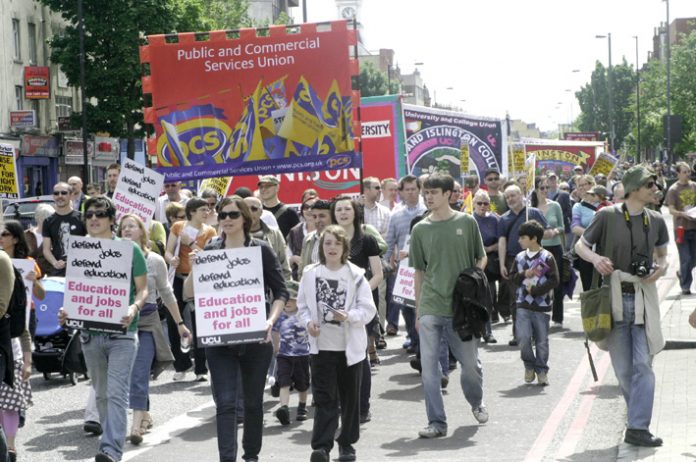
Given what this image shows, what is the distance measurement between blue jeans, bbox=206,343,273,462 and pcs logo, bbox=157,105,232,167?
8.28 metres

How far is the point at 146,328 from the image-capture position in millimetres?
9562

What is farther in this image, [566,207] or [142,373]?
[566,207]

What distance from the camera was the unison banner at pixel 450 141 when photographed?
23.8 m

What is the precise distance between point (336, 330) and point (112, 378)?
1.49 metres

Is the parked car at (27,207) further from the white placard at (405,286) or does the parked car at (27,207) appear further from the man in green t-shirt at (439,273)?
the man in green t-shirt at (439,273)

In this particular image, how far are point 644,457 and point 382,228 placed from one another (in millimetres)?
7290

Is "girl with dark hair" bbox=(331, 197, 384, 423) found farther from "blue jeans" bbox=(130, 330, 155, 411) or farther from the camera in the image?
the camera

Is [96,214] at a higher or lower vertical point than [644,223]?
higher

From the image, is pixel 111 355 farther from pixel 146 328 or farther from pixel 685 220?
pixel 685 220

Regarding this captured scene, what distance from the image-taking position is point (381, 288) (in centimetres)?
1488

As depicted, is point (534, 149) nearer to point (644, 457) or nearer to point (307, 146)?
point (307, 146)

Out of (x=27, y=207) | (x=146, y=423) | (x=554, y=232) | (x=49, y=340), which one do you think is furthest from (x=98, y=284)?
(x=27, y=207)

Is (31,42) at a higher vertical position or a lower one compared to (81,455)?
higher

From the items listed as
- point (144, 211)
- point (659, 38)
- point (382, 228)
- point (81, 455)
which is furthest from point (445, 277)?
point (659, 38)
